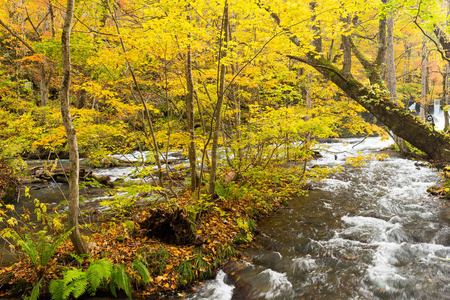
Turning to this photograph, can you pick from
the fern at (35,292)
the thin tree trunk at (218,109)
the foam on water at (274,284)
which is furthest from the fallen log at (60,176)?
the foam on water at (274,284)

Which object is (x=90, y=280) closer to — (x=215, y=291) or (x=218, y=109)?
(x=215, y=291)

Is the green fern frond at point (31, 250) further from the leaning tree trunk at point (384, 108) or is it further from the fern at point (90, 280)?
the leaning tree trunk at point (384, 108)

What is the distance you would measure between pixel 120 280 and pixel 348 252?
4.31 meters

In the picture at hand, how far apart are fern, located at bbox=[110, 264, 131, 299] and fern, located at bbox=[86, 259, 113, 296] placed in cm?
14

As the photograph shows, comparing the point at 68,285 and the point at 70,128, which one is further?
the point at 70,128

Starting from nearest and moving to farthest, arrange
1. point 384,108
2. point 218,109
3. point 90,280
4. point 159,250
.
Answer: point 90,280, point 159,250, point 218,109, point 384,108

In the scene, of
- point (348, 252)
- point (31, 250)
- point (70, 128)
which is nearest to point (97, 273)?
point (31, 250)

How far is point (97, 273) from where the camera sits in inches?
123

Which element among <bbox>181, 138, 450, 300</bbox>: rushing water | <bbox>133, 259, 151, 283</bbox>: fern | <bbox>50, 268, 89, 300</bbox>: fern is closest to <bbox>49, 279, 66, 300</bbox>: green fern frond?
<bbox>50, 268, 89, 300</bbox>: fern

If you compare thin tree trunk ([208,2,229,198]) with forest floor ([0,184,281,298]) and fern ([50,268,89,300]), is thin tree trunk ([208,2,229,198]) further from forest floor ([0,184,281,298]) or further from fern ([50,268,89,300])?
fern ([50,268,89,300])

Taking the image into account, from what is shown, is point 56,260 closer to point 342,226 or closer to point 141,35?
point 141,35

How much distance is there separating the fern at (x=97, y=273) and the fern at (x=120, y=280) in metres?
0.14

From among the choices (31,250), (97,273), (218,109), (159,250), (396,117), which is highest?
(218,109)

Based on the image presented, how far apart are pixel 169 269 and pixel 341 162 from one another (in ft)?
37.9
